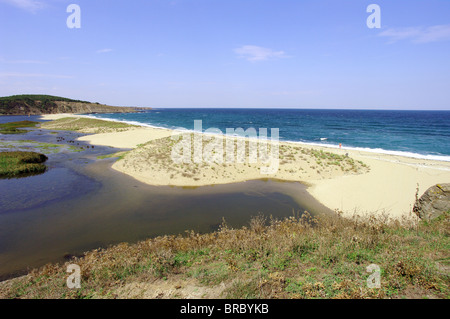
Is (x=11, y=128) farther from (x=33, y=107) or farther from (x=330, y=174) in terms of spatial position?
(x=33, y=107)

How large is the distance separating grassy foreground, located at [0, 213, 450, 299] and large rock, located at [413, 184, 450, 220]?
1.90 m

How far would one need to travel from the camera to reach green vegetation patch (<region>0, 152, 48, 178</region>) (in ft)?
73.0

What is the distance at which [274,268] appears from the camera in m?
6.67

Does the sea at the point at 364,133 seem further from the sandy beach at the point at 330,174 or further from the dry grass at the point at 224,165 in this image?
the dry grass at the point at 224,165

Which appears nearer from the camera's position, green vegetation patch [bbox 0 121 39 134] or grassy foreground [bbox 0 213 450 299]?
grassy foreground [bbox 0 213 450 299]

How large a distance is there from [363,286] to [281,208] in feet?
32.2

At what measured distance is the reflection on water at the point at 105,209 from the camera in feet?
35.7

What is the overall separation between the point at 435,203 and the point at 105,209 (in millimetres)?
19310

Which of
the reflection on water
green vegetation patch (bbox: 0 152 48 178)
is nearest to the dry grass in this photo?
the reflection on water

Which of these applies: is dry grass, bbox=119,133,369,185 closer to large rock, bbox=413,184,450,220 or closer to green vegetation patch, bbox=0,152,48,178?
green vegetation patch, bbox=0,152,48,178

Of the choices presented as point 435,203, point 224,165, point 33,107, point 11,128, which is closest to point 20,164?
point 224,165

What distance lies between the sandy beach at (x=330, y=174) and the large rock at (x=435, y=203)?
3554mm
